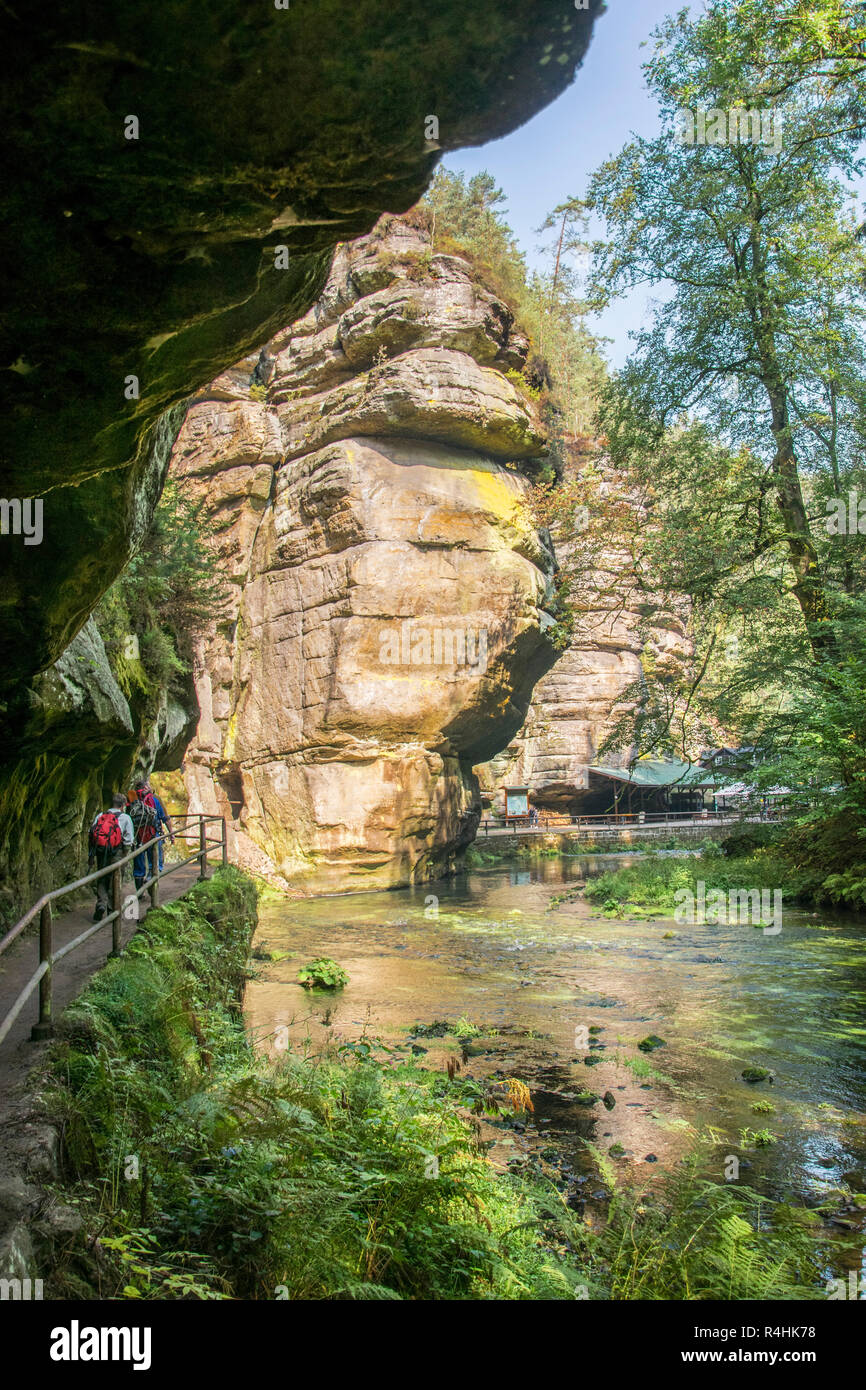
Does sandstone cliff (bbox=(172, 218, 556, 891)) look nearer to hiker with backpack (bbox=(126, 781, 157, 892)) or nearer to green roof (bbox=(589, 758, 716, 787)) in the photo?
hiker with backpack (bbox=(126, 781, 157, 892))

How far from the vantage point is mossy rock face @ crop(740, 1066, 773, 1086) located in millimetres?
8305

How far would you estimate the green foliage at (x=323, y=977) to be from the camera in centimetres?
1262

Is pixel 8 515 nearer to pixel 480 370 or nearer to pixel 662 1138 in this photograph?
pixel 662 1138

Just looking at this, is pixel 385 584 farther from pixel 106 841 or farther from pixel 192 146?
pixel 192 146

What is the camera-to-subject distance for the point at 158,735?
16.4 m

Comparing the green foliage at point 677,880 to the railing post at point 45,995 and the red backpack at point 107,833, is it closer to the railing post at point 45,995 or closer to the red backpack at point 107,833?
the red backpack at point 107,833

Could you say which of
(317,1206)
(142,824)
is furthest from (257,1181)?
(142,824)

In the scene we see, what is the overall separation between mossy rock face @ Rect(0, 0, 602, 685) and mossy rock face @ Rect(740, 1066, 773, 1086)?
8.25 meters

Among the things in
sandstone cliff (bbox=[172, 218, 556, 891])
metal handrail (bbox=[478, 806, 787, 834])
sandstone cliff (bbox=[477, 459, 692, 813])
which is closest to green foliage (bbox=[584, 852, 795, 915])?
sandstone cliff (bbox=[172, 218, 556, 891])

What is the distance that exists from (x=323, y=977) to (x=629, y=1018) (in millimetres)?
4692

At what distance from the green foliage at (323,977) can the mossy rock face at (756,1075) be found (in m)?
6.28

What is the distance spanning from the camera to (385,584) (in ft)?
84.9

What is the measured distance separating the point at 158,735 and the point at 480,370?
17.6m
